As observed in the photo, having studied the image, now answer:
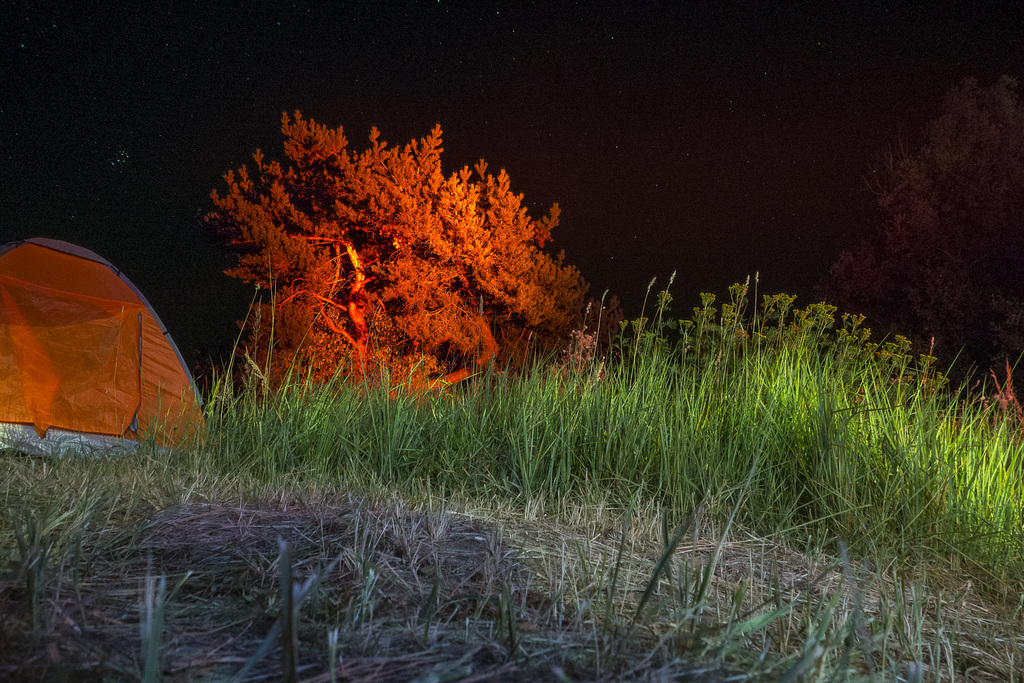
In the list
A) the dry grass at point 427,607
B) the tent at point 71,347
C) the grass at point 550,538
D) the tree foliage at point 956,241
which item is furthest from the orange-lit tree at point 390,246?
the dry grass at point 427,607

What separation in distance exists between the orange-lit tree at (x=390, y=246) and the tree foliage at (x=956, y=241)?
4.63 meters

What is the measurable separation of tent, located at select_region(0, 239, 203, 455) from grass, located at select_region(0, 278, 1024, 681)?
2.30 metres

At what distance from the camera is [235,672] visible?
0.87 m

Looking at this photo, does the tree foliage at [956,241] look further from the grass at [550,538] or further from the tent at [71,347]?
the tent at [71,347]

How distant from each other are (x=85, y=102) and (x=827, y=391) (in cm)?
1074

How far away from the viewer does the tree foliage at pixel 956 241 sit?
8836 millimetres

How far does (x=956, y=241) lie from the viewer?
935cm

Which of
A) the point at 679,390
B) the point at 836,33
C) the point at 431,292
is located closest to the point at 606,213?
the point at 431,292

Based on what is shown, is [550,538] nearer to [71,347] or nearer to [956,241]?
[71,347]

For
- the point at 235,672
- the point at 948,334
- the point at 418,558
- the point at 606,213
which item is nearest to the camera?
the point at 235,672

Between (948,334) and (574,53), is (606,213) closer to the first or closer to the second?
(574,53)

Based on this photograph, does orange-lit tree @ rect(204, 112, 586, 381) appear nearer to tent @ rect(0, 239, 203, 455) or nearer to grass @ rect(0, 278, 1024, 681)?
tent @ rect(0, 239, 203, 455)

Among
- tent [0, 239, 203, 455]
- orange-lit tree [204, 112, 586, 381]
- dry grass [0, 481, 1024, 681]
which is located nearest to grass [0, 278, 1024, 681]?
dry grass [0, 481, 1024, 681]

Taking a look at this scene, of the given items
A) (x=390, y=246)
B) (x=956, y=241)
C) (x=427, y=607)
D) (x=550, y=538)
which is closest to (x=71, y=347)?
(x=550, y=538)
